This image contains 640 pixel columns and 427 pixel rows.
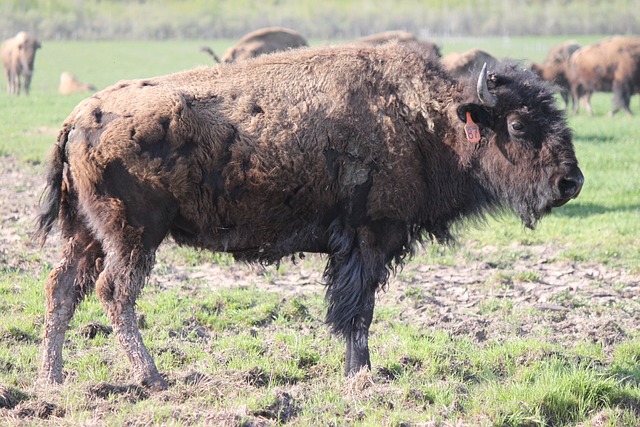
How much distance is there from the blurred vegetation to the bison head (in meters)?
64.5

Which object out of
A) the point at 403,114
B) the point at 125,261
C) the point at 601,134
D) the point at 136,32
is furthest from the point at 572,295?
the point at 136,32

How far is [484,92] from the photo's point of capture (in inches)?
231

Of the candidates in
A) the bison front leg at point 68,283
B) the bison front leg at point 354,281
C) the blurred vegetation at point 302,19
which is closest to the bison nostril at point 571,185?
the bison front leg at point 354,281

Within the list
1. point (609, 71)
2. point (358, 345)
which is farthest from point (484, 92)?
point (609, 71)

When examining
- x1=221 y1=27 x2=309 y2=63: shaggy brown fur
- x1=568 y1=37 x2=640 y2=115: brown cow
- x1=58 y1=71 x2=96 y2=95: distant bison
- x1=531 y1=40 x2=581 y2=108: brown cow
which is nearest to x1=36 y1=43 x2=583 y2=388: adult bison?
x1=221 y1=27 x2=309 y2=63: shaggy brown fur

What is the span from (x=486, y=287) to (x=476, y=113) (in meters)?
2.39

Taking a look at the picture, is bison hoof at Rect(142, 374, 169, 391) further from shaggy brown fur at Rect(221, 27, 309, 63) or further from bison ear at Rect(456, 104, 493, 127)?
shaggy brown fur at Rect(221, 27, 309, 63)

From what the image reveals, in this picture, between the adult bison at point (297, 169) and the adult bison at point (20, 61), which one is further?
the adult bison at point (20, 61)

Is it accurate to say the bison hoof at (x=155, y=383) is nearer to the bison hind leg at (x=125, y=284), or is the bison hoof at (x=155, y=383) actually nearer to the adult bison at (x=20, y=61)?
the bison hind leg at (x=125, y=284)

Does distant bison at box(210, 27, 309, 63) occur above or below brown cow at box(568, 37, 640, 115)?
above

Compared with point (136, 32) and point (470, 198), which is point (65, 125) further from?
point (136, 32)

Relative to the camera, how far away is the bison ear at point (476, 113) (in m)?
5.90

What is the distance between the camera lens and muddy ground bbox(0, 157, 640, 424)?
22.4 ft

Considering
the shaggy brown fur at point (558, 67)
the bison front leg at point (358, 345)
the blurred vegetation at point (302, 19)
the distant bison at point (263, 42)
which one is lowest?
the blurred vegetation at point (302, 19)
